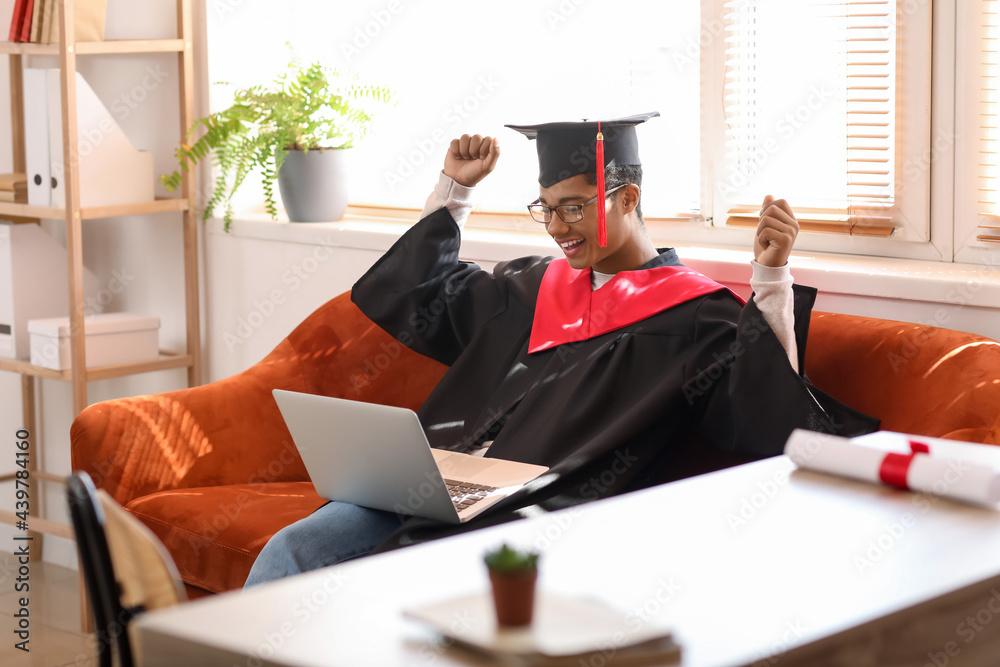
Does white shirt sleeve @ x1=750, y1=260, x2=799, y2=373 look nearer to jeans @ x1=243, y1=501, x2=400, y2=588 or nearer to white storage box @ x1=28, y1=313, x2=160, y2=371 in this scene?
jeans @ x1=243, y1=501, x2=400, y2=588

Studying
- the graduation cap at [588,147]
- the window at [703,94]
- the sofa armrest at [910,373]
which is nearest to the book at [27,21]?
the window at [703,94]

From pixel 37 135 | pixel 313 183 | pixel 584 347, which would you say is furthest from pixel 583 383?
pixel 37 135

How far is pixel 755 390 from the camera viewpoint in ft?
6.29

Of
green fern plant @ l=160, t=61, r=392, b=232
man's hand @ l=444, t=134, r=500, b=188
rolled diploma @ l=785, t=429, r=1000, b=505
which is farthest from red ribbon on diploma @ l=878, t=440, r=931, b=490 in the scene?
green fern plant @ l=160, t=61, r=392, b=232

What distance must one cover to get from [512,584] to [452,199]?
1.73 m

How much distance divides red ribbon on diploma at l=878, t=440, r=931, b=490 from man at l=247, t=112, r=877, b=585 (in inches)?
19.5

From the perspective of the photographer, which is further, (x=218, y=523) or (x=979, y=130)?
(x=218, y=523)

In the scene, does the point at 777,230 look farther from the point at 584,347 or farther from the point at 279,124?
the point at 279,124

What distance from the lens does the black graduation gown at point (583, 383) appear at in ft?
6.32

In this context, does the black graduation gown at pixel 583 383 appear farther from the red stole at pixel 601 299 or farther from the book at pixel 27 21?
the book at pixel 27 21

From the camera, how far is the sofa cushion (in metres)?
2.29

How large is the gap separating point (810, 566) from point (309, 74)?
8.19ft

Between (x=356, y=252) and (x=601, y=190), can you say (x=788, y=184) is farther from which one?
(x=356, y=252)

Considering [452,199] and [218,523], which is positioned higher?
[452,199]
